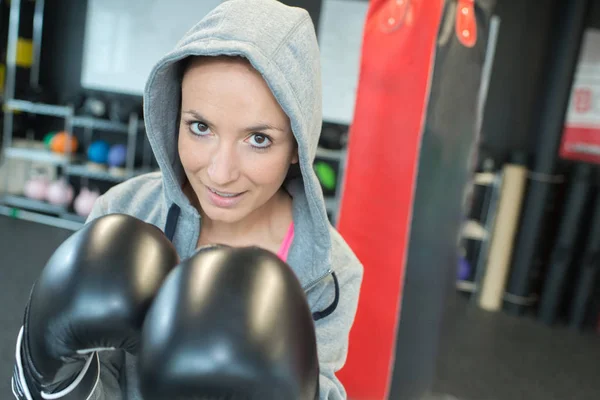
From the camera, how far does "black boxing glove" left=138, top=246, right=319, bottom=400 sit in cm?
54

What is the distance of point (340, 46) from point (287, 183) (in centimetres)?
378

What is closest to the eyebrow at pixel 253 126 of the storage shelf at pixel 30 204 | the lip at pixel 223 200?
the lip at pixel 223 200

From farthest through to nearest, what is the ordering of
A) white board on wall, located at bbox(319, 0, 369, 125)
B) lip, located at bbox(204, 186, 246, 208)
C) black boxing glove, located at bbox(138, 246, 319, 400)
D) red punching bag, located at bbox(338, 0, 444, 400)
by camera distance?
1. white board on wall, located at bbox(319, 0, 369, 125)
2. red punching bag, located at bbox(338, 0, 444, 400)
3. lip, located at bbox(204, 186, 246, 208)
4. black boxing glove, located at bbox(138, 246, 319, 400)

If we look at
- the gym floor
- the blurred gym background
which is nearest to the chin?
the blurred gym background

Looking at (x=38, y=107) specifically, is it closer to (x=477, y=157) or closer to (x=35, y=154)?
(x=35, y=154)

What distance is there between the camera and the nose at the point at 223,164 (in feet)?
2.77

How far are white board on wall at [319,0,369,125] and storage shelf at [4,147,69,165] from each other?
2.50 m

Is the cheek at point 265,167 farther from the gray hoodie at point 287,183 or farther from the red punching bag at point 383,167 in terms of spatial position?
the red punching bag at point 383,167

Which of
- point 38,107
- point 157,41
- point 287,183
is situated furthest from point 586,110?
point 38,107

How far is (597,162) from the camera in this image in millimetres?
4316

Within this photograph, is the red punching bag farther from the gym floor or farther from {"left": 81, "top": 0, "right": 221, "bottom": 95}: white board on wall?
{"left": 81, "top": 0, "right": 221, "bottom": 95}: white board on wall

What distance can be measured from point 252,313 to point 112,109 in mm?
4460

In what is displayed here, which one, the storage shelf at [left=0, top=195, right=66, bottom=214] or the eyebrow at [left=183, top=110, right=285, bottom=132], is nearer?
the eyebrow at [left=183, top=110, right=285, bottom=132]

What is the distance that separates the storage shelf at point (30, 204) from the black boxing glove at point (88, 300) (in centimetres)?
446
